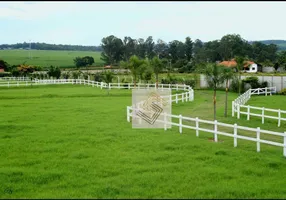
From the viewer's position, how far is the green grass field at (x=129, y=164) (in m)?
9.33

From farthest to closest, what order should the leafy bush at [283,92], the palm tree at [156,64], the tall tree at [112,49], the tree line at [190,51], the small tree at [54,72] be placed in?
the tall tree at [112,49], the tree line at [190,51], the small tree at [54,72], the leafy bush at [283,92], the palm tree at [156,64]

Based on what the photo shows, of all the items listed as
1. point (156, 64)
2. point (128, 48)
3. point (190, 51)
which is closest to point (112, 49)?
point (128, 48)

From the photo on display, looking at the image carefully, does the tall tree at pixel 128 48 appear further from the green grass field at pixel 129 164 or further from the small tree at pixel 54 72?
the green grass field at pixel 129 164

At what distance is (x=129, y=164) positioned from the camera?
37.8ft

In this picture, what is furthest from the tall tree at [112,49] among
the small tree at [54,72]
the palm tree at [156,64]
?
the palm tree at [156,64]

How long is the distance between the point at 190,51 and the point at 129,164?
113 meters

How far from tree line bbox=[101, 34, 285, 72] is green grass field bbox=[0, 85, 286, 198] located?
7507 centimetres

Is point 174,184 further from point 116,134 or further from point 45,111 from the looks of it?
point 45,111

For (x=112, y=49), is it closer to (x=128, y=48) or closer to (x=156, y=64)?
(x=128, y=48)

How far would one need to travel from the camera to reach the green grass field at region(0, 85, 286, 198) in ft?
30.6

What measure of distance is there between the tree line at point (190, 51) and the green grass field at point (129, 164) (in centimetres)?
7507

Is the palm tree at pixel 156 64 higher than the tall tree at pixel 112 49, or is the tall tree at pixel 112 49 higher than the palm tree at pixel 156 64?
the tall tree at pixel 112 49

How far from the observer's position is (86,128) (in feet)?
58.5

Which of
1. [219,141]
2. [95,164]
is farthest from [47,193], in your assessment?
[219,141]
